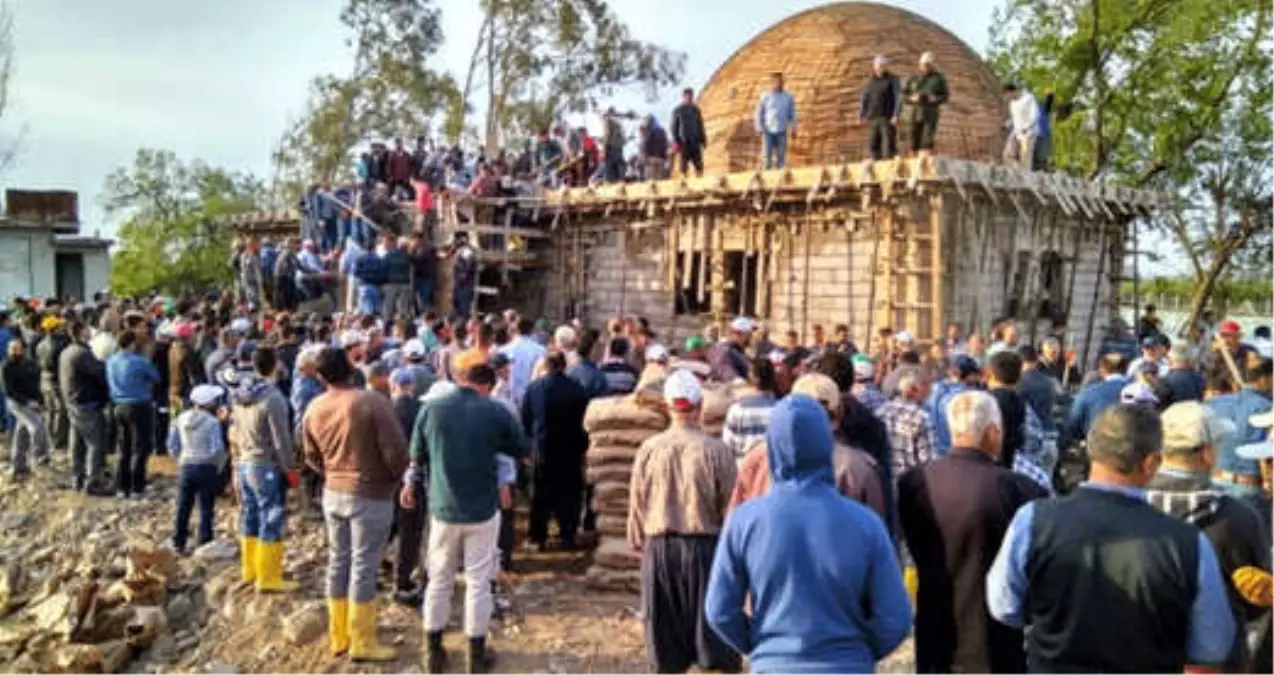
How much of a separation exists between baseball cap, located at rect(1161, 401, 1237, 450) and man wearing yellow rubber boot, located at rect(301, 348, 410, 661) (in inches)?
172

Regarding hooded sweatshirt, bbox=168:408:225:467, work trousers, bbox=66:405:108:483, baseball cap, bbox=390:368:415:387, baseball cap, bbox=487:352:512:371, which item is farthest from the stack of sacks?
work trousers, bbox=66:405:108:483

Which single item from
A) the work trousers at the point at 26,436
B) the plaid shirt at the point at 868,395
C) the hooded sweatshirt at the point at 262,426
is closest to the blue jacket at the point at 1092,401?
the plaid shirt at the point at 868,395

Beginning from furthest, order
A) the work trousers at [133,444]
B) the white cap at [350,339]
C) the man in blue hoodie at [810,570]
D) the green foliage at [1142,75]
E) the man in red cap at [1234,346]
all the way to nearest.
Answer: the green foliage at [1142,75], the work trousers at [133,444], the white cap at [350,339], the man in red cap at [1234,346], the man in blue hoodie at [810,570]

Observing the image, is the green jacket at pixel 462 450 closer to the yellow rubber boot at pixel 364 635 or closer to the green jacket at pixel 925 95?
the yellow rubber boot at pixel 364 635

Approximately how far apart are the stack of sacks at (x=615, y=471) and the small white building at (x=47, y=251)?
896 inches

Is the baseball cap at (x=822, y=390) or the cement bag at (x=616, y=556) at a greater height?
the baseball cap at (x=822, y=390)

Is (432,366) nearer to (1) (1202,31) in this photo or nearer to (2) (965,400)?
(2) (965,400)

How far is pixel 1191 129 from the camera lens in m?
23.7

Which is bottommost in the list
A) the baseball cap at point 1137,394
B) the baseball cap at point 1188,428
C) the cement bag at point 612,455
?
the cement bag at point 612,455

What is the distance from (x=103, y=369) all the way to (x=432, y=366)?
373 centimetres

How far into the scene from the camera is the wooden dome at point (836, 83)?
18.1m

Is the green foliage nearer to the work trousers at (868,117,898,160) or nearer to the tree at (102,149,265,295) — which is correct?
the work trousers at (868,117,898,160)

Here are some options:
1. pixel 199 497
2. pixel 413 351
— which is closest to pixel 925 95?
pixel 413 351

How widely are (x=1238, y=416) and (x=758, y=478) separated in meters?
3.28
